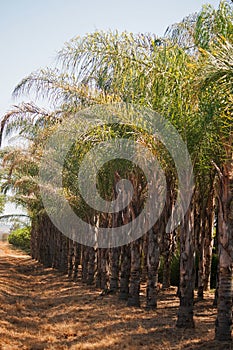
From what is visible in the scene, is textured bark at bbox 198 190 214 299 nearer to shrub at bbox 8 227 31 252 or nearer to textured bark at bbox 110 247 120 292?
textured bark at bbox 110 247 120 292

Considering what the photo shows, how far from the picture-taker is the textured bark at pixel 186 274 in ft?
34.2

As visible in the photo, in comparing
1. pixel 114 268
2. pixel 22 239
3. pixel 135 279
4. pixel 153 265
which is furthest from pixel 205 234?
pixel 22 239

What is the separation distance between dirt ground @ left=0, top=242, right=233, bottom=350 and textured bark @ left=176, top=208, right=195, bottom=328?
26 cm

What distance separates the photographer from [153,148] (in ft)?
38.0

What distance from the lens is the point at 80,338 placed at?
1038 centimetres

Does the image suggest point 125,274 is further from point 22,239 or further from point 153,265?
point 22,239

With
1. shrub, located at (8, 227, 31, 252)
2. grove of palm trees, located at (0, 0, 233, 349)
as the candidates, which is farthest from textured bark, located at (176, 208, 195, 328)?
shrub, located at (8, 227, 31, 252)

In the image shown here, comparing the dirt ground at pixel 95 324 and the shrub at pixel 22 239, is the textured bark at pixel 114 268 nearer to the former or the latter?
the dirt ground at pixel 95 324

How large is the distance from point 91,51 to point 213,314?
254 inches

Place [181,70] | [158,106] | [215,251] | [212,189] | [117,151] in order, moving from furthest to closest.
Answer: [215,251], [212,189], [117,151], [158,106], [181,70]

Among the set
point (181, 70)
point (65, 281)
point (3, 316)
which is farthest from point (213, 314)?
point (65, 281)

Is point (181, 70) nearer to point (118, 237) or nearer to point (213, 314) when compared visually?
point (213, 314)

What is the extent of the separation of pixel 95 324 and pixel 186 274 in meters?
2.35

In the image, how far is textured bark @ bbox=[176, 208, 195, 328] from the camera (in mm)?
10430
